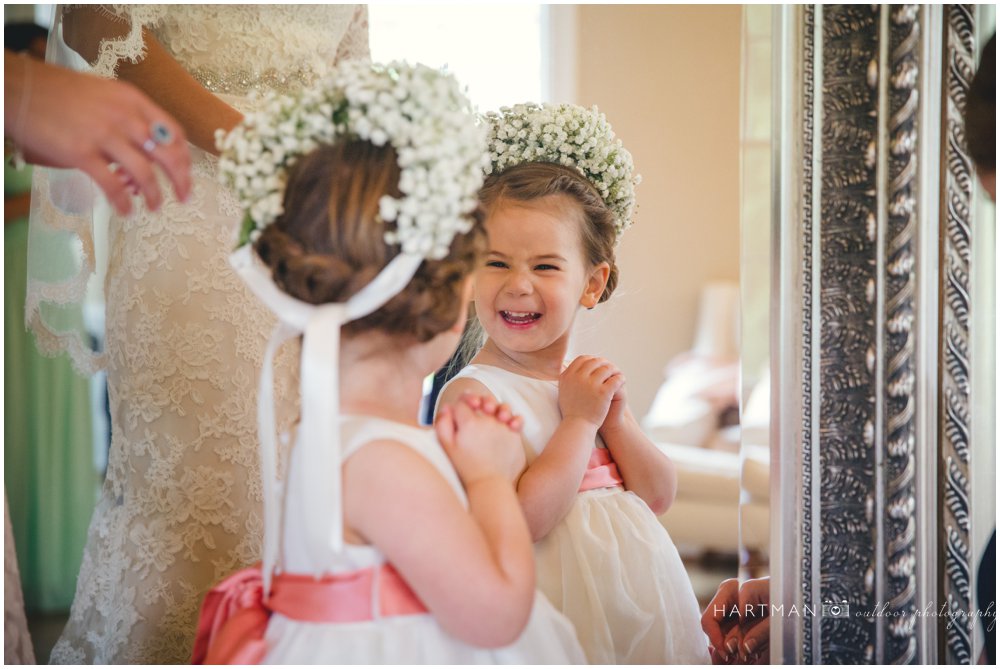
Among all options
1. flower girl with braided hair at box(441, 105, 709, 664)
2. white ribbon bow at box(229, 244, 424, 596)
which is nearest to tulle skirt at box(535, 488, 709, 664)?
flower girl with braided hair at box(441, 105, 709, 664)

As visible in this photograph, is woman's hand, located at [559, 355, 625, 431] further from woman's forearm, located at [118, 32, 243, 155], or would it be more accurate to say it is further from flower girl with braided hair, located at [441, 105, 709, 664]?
woman's forearm, located at [118, 32, 243, 155]

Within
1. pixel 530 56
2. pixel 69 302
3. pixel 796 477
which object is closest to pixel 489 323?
pixel 530 56

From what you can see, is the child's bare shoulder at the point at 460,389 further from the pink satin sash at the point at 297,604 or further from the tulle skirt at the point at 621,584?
the pink satin sash at the point at 297,604

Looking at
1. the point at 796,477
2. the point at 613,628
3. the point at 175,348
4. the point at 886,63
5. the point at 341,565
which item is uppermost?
the point at 886,63

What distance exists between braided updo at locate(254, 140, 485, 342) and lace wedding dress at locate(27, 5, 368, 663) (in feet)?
1.47

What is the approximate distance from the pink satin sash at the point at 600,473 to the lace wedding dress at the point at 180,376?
0.62 meters

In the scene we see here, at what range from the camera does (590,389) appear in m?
1.56

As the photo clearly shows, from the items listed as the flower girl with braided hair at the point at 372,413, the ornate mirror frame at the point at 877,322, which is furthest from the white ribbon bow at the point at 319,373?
the ornate mirror frame at the point at 877,322

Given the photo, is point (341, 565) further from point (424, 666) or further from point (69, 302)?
point (69, 302)

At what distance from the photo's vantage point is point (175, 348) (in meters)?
1.62

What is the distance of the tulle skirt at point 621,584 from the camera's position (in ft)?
4.84

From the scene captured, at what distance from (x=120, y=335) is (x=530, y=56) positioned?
883 mm

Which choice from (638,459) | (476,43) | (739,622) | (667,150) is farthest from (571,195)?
(739,622)

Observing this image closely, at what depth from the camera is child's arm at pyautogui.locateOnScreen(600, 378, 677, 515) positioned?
1.55 metres
